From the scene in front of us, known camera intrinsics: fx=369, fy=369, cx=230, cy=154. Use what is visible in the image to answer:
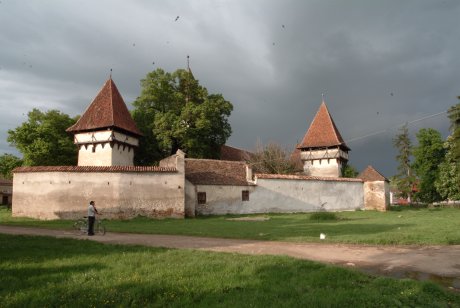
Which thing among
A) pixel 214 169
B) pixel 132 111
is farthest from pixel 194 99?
pixel 214 169

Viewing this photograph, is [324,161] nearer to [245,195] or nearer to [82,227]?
[245,195]

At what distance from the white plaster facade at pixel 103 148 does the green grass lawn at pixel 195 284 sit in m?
21.5

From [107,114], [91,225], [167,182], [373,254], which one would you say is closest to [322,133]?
[167,182]

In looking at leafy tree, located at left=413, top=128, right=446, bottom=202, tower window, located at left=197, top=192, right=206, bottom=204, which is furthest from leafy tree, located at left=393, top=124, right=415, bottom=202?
tower window, located at left=197, top=192, right=206, bottom=204

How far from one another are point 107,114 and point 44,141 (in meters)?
7.98

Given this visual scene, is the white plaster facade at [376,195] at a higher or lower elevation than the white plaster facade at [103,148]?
lower

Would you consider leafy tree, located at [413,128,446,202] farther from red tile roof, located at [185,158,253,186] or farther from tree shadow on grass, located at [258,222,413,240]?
tree shadow on grass, located at [258,222,413,240]

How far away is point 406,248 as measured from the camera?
1138cm

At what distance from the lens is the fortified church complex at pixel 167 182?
23.3 m

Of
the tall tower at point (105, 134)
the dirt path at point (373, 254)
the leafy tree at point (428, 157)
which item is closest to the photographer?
the dirt path at point (373, 254)

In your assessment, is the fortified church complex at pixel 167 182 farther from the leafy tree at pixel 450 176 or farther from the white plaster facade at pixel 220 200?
the leafy tree at pixel 450 176

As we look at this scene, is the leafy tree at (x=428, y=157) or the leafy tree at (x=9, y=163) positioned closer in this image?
the leafy tree at (x=9, y=163)

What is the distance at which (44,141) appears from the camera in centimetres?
3422

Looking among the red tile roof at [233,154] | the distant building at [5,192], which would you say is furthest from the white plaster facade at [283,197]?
the distant building at [5,192]
